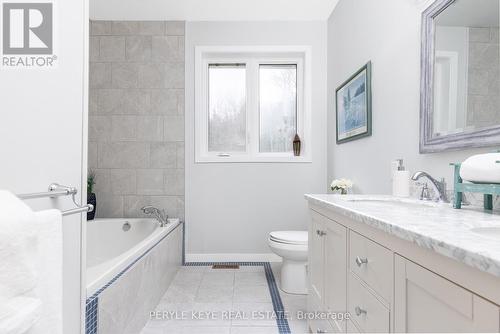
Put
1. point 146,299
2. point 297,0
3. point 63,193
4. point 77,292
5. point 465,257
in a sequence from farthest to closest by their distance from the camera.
Answer: point 297,0, point 146,299, point 77,292, point 63,193, point 465,257

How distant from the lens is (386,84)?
1.79 metres

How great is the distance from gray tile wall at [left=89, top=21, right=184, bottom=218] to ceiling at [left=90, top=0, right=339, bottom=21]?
0.35 ft

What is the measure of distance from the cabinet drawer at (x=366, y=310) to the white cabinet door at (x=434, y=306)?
0.07 metres

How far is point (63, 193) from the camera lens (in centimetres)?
99

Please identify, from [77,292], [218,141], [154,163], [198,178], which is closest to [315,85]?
[218,141]

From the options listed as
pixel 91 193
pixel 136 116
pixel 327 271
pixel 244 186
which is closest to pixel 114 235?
pixel 91 193

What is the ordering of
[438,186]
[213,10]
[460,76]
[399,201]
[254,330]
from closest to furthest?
[460,76] → [438,186] → [399,201] → [254,330] → [213,10]

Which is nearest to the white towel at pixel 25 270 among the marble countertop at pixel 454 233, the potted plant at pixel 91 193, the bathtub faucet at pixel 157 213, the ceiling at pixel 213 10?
the marble countertop at pixel 454 233

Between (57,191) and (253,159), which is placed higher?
(253,159)

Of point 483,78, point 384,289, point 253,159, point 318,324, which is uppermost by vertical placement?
point 483,78

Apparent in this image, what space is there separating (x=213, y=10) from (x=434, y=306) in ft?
9.66

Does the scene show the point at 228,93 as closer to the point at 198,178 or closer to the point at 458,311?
the point at 198,178

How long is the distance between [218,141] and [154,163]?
700 mm

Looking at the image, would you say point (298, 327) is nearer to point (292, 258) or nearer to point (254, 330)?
point (254, 330)
